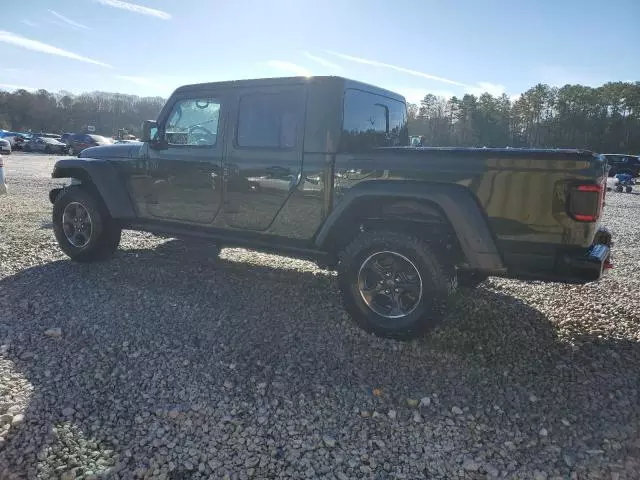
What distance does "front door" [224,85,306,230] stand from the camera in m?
4.09

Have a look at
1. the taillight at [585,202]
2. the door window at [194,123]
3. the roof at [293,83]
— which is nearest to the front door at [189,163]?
the door window at [194,123]

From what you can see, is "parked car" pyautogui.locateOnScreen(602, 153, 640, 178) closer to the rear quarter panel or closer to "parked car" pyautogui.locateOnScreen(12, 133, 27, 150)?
the rear quarter panel

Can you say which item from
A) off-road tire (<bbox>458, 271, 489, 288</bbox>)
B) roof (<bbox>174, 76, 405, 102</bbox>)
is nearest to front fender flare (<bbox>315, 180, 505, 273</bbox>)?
off-road tire (<bbox>458, 271, 489, 288</bbox>)

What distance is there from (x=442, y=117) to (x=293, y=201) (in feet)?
127

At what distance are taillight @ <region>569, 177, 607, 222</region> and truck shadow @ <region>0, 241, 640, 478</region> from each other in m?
1.06

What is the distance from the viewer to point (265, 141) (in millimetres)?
4277

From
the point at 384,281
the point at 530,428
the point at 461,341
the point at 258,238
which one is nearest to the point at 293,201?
the point at 258,238

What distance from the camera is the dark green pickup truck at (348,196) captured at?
3189 millimetres

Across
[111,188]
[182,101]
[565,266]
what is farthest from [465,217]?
[111,188]

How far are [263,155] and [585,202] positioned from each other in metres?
2.56

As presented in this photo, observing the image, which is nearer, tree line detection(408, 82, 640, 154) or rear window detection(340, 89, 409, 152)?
rear window detection(340, 89, 409, 152)

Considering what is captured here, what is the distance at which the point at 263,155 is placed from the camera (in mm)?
4227

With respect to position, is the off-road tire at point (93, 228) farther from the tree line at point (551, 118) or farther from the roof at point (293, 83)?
the tree line at point (551, 118)

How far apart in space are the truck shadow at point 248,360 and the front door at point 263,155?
839 mm
